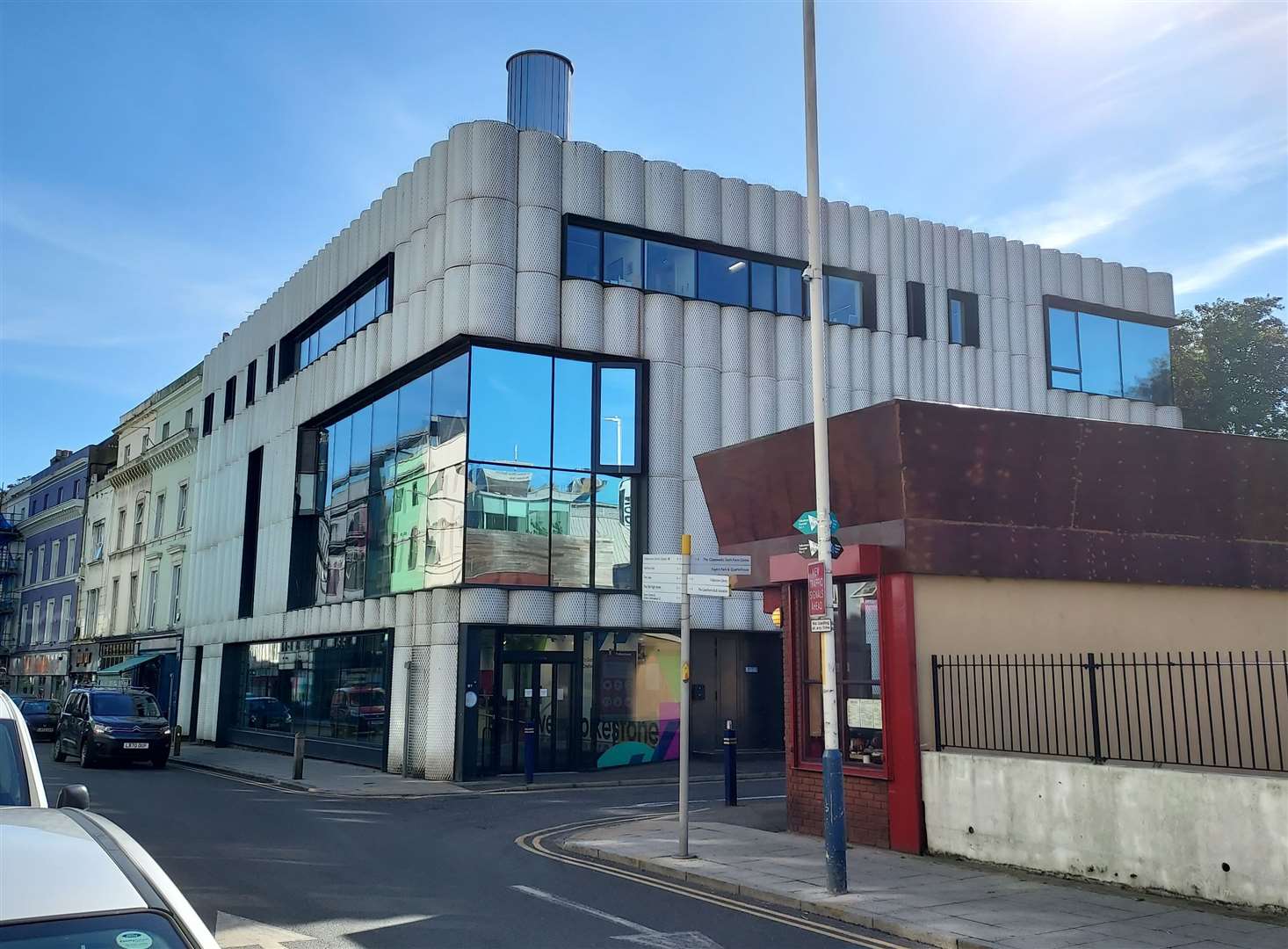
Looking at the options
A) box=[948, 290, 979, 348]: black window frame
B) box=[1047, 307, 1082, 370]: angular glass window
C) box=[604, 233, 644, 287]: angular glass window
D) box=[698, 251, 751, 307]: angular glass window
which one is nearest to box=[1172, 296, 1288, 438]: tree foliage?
box=[1047, 307, 1082, 370]: angular glass window

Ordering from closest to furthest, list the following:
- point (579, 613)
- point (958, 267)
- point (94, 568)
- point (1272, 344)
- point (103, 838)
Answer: point (103, 838) < point (579, 613) < point (958, 267) < point (1272, 344) < point (94, 568)

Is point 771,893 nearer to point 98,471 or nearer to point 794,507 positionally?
point 794,507

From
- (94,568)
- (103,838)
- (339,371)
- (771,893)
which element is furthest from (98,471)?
(103,838)

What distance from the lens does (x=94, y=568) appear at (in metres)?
52.4

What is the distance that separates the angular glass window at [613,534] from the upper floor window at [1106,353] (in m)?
15.5

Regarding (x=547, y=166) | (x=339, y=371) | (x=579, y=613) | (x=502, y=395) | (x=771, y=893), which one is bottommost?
(x=771, y=893)

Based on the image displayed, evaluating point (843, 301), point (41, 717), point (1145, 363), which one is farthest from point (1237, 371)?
point (41, 717)

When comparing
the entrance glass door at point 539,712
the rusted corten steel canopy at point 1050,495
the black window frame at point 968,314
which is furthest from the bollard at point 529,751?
the black window frame at point 968,314

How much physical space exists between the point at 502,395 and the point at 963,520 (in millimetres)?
14052

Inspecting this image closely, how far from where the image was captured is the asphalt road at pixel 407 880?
8.58 m

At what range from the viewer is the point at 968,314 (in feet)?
108

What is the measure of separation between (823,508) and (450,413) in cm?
1560

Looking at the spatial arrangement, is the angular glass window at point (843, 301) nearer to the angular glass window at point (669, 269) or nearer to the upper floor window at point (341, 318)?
the angular glass window at point (669, 269)

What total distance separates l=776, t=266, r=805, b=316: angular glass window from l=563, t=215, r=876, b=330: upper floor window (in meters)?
0.02
